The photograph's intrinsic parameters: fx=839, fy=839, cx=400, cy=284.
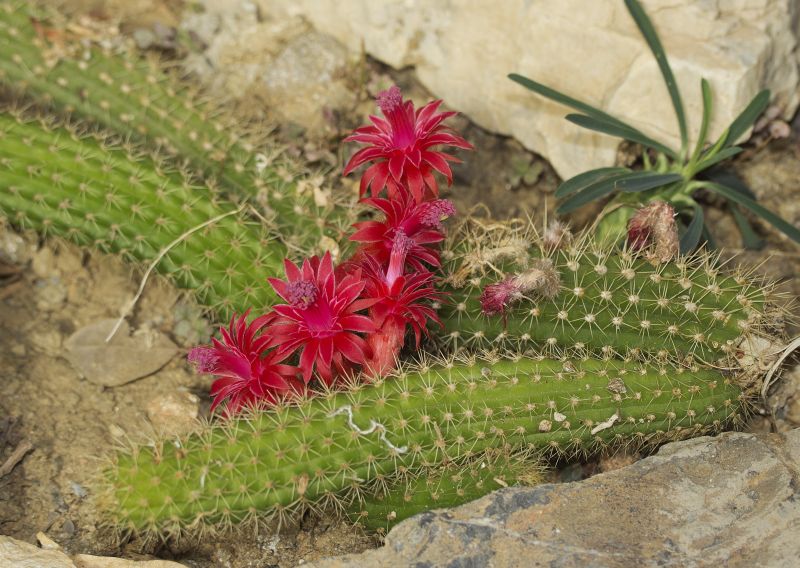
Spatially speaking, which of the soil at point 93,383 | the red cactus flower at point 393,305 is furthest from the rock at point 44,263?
the red cactus flower at point 393,305

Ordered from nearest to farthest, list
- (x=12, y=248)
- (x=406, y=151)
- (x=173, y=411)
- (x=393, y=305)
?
→ (x=393, y=305) → (x=406, y=151) → (x=173, y=411) → (x=12, y=248)

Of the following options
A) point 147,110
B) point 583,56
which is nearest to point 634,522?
point 583,56

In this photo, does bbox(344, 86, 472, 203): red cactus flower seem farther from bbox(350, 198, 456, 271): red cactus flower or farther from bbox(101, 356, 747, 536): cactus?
bbox(101, 356, 747, 536): cactus

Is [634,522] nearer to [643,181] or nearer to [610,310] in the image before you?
[610,310]

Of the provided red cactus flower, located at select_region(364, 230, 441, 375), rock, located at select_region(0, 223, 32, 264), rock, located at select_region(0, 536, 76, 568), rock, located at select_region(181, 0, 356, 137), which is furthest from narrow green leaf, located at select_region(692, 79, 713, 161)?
rock, located at select_region(0, 223, 32, 264)

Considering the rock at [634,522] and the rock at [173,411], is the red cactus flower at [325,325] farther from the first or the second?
the rock at [173,411]
